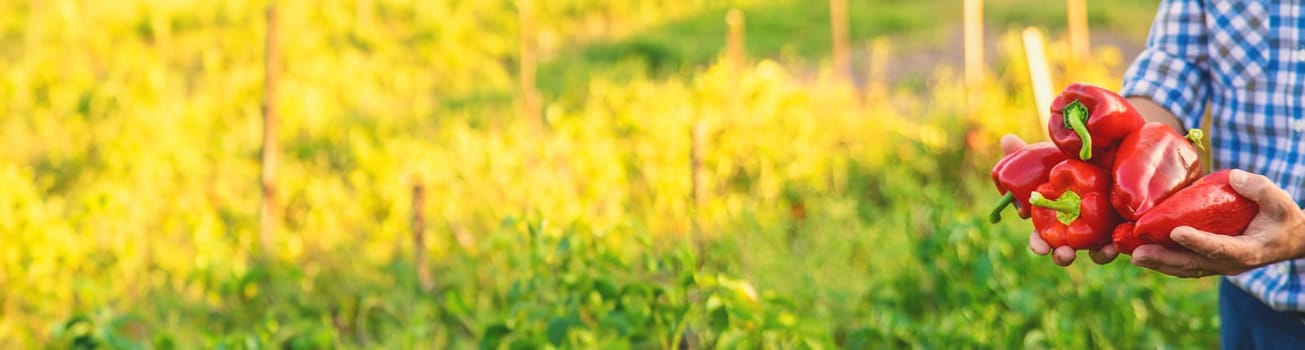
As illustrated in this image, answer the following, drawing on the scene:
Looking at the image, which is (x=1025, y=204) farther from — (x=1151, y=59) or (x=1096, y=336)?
(x=1096, y=336)

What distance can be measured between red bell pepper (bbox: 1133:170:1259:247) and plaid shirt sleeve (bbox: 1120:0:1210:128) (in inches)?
12.5

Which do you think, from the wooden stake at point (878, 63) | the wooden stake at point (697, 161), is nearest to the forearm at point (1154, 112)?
the wooden stake at point (697, 161)

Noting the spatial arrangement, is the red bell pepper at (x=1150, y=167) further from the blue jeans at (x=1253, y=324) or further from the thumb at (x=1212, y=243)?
the blue jeans at (x=1253, y=324)

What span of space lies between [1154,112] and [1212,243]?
0.42 m

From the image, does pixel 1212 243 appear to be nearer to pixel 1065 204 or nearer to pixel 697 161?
pixel 1065 204

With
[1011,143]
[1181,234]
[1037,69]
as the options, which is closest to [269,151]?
[1037,69]

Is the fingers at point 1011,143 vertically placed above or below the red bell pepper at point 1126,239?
above

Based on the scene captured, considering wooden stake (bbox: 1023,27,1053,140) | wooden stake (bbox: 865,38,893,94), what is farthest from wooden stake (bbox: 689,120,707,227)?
wooden stake (bbox: 865,38,893,94)

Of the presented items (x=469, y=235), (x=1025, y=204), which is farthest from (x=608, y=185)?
(x=1025, y=204)

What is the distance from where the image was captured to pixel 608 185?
4289mm

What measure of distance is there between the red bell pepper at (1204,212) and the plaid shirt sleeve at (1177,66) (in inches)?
12.5

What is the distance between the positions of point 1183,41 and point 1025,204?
1.22 feet

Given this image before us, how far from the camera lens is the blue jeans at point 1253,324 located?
180 centimetres

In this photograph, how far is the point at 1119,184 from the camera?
159cm
